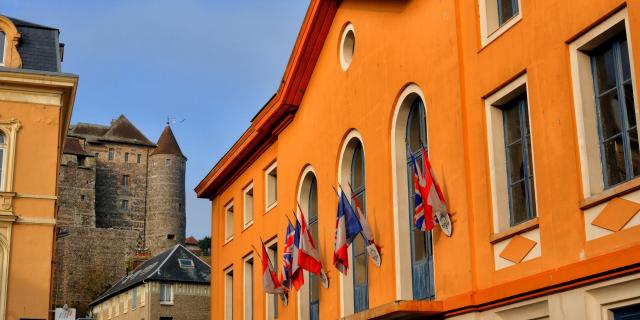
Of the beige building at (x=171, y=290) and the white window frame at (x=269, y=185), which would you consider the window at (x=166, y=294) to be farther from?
the white window frame at (x=269, y=185)

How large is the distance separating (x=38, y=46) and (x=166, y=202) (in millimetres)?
96683

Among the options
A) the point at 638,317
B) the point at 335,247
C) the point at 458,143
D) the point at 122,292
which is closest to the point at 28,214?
the point at 335,247

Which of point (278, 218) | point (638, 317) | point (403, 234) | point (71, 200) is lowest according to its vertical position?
point (638, 317)

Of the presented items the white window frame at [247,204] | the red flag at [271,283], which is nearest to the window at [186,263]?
the white window frame at [247,204]

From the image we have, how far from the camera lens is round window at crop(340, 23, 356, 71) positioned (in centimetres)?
2077

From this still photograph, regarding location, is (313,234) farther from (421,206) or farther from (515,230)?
(515,230)

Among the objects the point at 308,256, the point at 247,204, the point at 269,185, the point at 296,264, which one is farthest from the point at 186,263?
the point at 308,256

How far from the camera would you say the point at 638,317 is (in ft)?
37.6

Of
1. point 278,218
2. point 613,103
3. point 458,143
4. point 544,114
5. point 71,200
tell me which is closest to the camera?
point 613,103

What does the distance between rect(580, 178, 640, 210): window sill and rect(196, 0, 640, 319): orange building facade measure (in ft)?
0.09

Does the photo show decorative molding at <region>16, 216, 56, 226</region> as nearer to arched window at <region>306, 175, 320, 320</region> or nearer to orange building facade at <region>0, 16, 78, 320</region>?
orange building facade at <region>0, 16, 78, 320</region>

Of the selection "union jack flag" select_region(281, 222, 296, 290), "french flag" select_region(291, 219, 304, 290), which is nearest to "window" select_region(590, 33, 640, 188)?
"french flag" select_region(291, 219, 304, 290)

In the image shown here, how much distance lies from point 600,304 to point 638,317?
0.57 meters

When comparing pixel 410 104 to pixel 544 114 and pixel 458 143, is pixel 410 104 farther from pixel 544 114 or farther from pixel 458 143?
pixel 544 114
